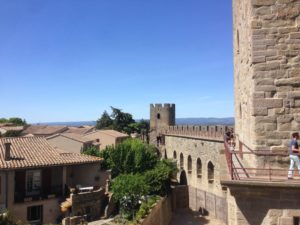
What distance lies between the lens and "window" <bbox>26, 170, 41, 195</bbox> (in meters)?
26.0

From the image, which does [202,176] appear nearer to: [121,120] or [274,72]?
[274,72]

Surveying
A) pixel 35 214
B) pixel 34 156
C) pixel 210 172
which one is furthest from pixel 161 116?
pixel 35 214

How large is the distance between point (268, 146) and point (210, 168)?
2484 cm

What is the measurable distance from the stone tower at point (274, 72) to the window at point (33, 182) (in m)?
22.3

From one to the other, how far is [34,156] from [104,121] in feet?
175

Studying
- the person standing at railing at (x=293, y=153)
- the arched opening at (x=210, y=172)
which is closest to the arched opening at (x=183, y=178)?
the arched opening at (x=210, y=172)

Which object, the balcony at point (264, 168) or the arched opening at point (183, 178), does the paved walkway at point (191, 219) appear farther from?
the balcony at point (264, 168)

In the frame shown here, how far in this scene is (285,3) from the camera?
22.8 feet

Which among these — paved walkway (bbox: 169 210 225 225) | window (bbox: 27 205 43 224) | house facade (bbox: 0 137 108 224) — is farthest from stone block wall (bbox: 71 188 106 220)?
paved walkway (bbox: 169 210 225 225)

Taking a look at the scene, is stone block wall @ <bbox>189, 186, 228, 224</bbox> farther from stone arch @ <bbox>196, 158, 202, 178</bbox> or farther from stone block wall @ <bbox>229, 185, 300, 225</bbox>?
stone block wall @ <bbox>229, 185, 300, 225</bbox>

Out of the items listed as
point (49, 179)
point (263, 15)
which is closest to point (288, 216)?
point (263, 15)

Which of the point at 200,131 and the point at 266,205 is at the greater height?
the point at 200,131

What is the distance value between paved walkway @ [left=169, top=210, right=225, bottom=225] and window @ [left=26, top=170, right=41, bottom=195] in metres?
10.6

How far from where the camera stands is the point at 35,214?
24.9m
